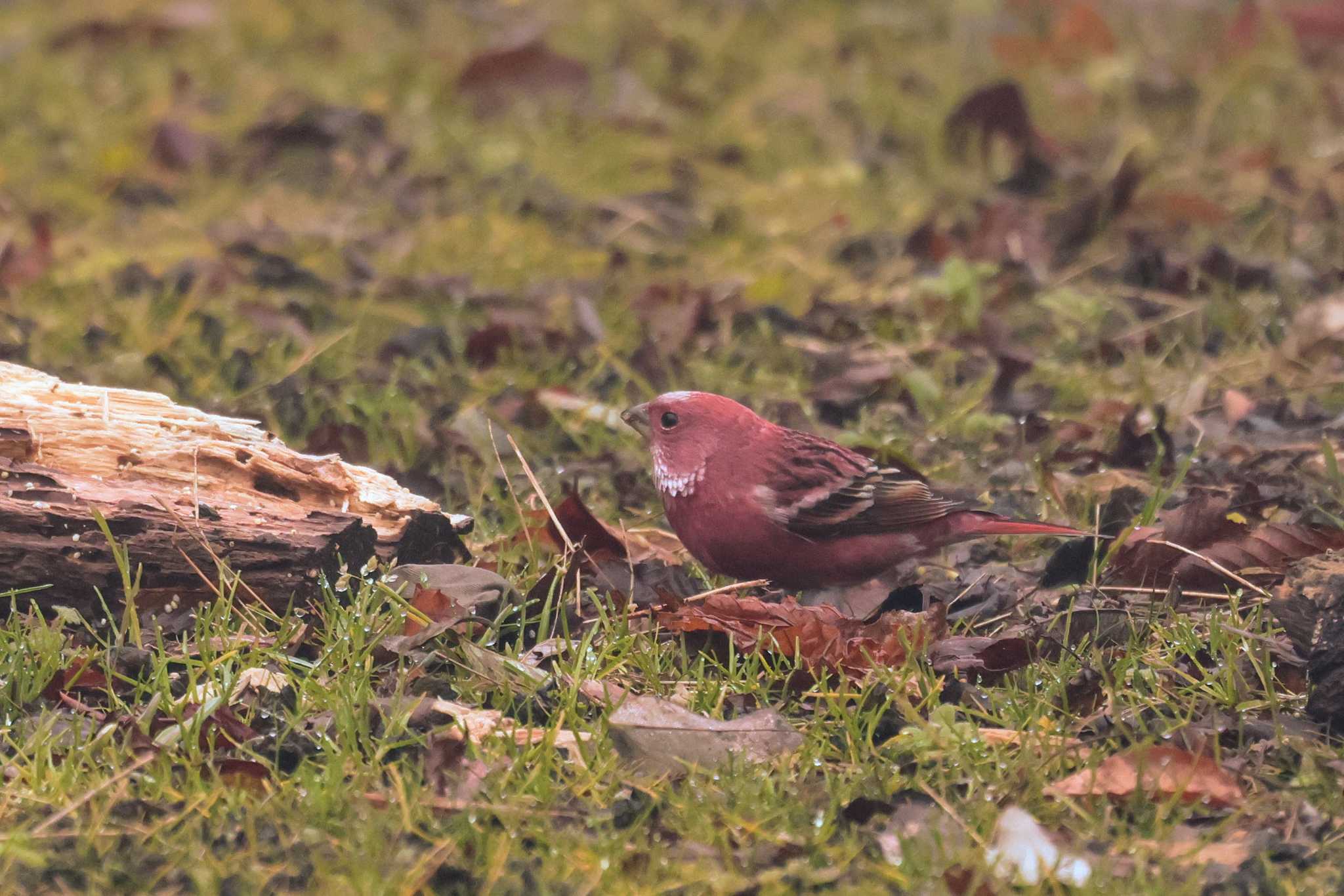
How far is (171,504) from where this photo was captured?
4.05 meters

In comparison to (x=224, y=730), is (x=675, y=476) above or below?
above

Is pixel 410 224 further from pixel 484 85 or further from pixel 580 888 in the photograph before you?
pixel 580 888

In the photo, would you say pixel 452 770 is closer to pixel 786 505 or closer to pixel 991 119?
pixel 786 505

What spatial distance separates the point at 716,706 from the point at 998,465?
2.00 m

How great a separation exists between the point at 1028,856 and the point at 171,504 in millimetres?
2070

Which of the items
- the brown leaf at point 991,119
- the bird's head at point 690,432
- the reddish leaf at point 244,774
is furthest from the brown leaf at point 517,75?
the reddish leaf at point 244,774

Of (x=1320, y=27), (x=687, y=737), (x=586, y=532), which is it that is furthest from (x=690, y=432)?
(x=1320, y=27)

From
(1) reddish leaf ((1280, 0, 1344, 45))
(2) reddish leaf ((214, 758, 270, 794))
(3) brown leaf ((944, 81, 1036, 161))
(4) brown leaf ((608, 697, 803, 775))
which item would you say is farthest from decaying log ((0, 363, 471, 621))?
(1) reddish leaf ((1280, 0, 1344, 45))

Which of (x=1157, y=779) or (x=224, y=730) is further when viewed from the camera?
(x=224, y=730)

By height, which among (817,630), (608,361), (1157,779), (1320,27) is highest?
(1320,27)

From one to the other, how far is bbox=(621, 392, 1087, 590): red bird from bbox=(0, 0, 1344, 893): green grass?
0.34m

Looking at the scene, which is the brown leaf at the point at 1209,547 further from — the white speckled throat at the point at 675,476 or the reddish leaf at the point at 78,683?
the reddish leaf at the point at 78,683

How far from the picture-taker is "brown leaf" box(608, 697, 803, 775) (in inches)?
→ 134

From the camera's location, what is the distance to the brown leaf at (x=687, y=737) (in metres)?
3.41
